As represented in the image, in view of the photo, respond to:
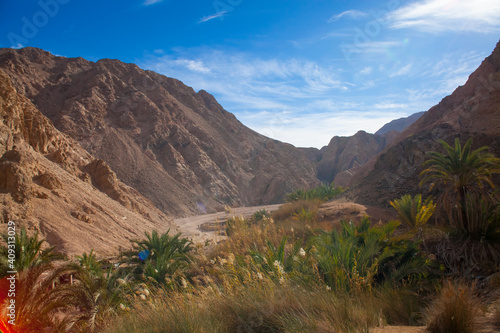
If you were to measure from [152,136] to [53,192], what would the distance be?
32.7m

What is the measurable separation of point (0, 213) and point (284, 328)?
1330cm

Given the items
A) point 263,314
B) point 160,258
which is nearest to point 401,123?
point 160,258

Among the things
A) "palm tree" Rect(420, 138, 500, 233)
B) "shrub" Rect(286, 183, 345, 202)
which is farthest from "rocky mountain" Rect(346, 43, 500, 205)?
"palm tree" Rect(420, 138, 500, 233)

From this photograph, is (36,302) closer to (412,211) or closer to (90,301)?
(90,301)

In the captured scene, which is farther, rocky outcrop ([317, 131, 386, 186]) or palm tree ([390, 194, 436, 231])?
rocky outcrop ([317, 131, 386, 186])

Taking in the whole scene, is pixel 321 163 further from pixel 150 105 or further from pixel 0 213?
pixel 0 213

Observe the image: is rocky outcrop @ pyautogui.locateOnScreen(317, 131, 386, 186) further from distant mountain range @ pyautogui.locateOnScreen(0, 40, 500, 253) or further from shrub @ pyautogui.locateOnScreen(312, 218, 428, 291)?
shrub @ pyautogui.locateOnScreen(312, 218, 428, 291)

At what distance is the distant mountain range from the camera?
15.0 m

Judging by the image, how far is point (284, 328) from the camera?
283 cm

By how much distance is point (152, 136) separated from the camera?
46.7 metres

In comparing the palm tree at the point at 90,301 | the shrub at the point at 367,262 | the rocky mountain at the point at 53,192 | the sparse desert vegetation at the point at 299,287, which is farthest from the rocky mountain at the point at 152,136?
the shrub at the point at 367,262

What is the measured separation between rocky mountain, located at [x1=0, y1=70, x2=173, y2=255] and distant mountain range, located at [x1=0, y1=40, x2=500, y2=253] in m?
0.07

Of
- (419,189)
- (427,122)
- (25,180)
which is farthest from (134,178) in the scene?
(427,122)

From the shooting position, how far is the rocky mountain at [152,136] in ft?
131
